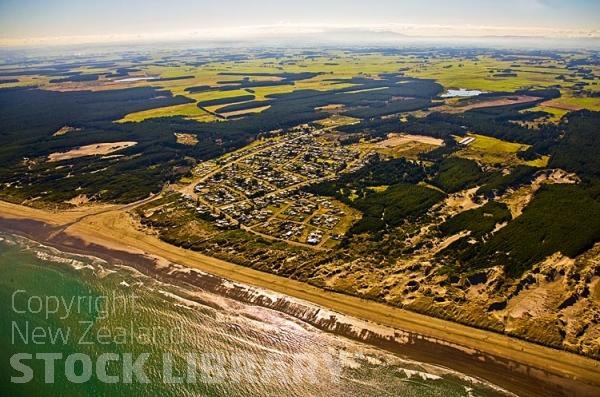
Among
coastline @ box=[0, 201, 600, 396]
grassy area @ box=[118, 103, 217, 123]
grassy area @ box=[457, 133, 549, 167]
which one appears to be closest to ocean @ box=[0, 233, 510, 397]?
coastline @ box=[0, 201, 600, 396]

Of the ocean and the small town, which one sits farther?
the small town

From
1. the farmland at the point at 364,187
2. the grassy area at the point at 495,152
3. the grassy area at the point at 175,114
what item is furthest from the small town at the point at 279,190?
the grassy area at the point at 175,114

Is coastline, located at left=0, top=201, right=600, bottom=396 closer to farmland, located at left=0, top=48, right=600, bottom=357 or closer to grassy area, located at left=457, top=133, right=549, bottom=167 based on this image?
farmland, located at left=0, top=48, right=600, bottom=357

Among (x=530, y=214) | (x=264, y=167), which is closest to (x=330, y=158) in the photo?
(x=264, y=167)

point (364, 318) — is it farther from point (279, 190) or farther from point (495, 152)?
point (495, 152)

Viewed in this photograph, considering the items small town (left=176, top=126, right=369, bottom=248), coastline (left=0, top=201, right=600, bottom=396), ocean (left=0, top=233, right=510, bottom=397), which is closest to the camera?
ocean (left=0, top=233, right=510, bottom=397)

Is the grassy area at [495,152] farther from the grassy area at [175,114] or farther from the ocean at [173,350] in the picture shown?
the grassy area at [175,114]

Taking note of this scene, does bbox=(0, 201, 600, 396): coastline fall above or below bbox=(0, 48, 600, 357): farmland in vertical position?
below
